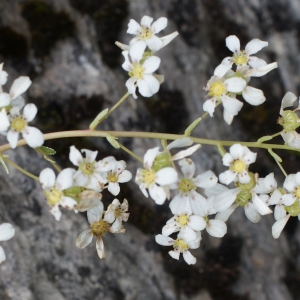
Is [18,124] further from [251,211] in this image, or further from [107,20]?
[107,20]

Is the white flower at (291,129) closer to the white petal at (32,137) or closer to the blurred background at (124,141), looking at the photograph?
the white petal at (32,137)

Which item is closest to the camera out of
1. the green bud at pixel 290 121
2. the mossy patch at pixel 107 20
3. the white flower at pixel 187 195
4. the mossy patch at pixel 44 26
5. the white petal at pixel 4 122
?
the white petal at pixel 4 122

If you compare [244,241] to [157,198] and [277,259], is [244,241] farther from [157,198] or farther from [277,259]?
[157,198]

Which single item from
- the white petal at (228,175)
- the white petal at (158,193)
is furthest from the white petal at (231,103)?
the white petal at (158,193)

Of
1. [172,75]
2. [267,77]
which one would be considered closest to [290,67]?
[267,77]

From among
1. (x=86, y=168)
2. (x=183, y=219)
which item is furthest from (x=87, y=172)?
(x=183, y=219)

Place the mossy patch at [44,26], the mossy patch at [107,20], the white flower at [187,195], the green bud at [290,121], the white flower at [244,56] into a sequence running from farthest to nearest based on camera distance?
the mossy patch at [107,20], the mossy patch at [44,26], the white flower at [244,56], the green bud at [290,121], the white flower at [187,195]

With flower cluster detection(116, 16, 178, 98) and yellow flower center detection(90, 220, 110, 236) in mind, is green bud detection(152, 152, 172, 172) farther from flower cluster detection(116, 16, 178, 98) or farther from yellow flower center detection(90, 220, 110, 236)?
yellow flower center detection(90, 220, 110, 236)
